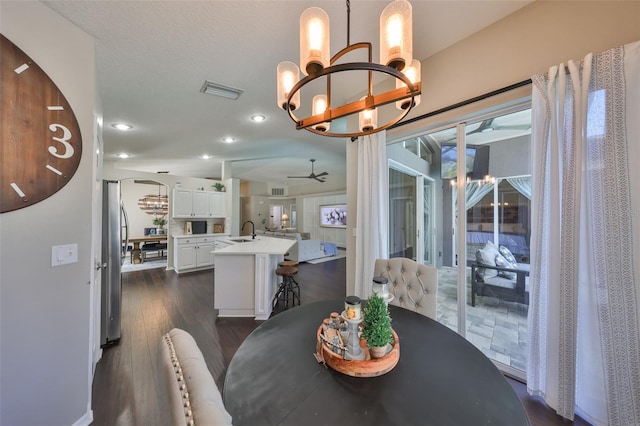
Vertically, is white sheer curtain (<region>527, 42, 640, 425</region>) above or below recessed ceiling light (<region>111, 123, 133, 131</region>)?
below

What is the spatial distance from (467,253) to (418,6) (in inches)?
78.8

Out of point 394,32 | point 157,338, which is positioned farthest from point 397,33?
point 157,338

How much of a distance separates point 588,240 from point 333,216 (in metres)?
7.81

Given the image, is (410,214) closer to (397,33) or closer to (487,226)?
(487,226)

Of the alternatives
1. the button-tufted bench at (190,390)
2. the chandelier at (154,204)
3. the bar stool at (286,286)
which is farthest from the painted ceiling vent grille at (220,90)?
the chandelier at (154,204)

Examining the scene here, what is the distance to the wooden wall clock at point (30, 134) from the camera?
1.23 meters

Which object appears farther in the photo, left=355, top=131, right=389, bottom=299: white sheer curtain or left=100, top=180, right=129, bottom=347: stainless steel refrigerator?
left=355, top=131, right=389, bottom=299: white sheer curtain

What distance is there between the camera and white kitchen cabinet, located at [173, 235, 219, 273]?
530 cm

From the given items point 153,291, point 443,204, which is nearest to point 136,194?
point 153,291

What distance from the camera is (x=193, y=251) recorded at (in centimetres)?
551

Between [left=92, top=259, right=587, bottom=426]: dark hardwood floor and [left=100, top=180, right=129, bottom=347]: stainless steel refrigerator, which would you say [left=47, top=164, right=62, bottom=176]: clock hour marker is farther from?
[left=92, top=259, right=587, bottom=426]: dark hardwood floor

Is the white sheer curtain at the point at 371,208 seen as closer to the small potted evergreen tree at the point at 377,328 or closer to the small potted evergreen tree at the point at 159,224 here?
the small potted evergreen tree at the point at 377,328

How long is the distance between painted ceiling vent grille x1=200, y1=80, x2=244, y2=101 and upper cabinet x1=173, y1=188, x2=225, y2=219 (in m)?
3.75

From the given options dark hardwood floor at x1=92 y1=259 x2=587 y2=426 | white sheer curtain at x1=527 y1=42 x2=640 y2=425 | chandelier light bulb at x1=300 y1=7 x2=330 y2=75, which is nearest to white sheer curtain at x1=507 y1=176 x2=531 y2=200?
white sheer curtain at x1=527 y1=42 x2=640 y2=425
